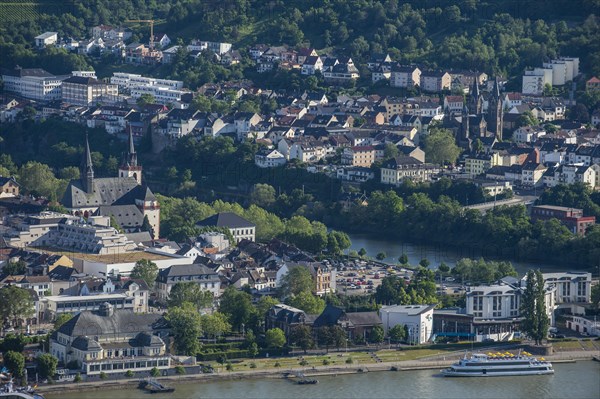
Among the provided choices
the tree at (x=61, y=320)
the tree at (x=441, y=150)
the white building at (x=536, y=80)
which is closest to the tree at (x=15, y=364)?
the tree at (x=61, y=320)

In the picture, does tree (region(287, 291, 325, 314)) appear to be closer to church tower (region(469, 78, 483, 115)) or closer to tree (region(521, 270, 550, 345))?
tree (region(521, 270, 550, 345))

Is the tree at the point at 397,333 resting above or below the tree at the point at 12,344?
above

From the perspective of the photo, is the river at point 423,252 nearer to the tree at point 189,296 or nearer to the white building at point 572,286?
the white building at point 572,286

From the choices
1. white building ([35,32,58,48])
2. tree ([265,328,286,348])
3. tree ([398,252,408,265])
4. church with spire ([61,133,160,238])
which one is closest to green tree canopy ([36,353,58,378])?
tree ([265,328,286,348])

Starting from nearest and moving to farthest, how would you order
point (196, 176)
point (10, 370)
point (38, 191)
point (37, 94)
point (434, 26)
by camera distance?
point (10, 370) < point (38, 191) < point (196, 176) < point (37, 94) < point (434, 26)

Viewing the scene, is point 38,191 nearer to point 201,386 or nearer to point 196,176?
point 196,176

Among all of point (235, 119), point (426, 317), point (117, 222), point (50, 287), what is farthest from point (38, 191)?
point (426, 317)
